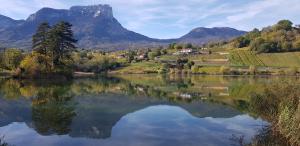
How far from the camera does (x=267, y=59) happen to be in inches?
6747

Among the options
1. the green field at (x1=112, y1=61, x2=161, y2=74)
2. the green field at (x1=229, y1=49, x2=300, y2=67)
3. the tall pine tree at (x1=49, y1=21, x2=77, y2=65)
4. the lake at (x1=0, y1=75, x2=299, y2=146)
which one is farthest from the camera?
the green field at (x1=112, y1=61, x2=161, y2=74)

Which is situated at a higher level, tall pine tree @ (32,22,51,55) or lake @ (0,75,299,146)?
tall pine tree @ (32,22,51,55)

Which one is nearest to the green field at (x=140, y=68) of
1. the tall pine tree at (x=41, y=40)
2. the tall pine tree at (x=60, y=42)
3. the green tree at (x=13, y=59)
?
the green tree at (x=13, y=59)

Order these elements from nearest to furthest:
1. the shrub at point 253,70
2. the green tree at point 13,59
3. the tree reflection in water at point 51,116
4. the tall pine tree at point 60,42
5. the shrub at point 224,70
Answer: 1. the tree reflection in water at point 51,116
2. the tall pine tree at point 60,42
3. the green tree at point 13,59
4. the shrub at point 253,70
5. the shrub at point 224,70

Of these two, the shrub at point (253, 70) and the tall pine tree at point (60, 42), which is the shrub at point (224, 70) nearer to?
the shrub at point (253, 70)

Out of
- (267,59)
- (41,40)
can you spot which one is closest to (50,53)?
(41,40)

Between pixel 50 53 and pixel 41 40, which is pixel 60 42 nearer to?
pixel 50 53

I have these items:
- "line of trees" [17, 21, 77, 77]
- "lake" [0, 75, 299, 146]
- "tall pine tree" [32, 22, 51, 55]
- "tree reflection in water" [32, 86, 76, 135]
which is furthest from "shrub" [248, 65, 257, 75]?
"tree reflection in water" [32, 86, 76, 135]

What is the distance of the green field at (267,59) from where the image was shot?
164m

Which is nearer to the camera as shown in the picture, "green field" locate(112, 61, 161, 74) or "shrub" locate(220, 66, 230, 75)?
"shrub" locate(220, 66, 230, 75)

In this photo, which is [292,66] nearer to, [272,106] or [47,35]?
[47,35]

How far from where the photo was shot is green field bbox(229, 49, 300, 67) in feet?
539

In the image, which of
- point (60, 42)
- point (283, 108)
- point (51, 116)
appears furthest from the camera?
point (60, 42)

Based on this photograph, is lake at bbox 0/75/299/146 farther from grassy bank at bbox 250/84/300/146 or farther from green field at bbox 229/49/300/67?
green field at bbox 229/49/300/67
